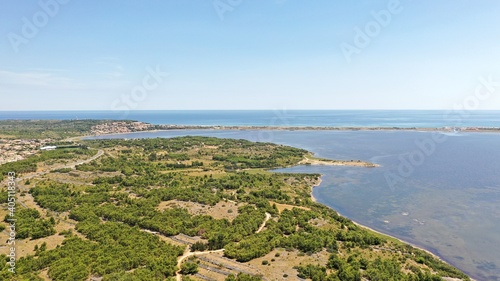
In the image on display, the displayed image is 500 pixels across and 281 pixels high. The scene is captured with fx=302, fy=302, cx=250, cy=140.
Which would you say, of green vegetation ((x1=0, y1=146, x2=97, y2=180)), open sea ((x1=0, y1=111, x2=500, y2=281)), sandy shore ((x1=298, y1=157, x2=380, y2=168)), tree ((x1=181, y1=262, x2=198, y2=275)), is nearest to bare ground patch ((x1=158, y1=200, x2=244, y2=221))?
tree ((x1=181, y1=262, x2=198, y2=275))

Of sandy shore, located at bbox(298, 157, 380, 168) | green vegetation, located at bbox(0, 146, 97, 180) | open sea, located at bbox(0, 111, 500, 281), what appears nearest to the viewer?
open sea, located at bbox(0, 111, 500, 281)

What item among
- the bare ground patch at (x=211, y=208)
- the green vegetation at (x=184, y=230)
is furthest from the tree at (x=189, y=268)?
the bare ground patch at (x=211, y=208)

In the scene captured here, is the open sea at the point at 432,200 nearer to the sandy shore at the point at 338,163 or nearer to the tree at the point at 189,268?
the sandy shore at the point at 338,163

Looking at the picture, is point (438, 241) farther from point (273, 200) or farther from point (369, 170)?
point (369, 170)

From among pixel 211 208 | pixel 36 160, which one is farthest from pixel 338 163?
pixel 36 160

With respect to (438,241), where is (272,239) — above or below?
above

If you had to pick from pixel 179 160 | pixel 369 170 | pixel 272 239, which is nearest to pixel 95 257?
pixel 272 239

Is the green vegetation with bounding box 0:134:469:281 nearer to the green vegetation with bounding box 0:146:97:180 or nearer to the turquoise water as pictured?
the turquoise water

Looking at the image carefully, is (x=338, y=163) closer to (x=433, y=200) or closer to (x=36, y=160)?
(x=433, y=200)

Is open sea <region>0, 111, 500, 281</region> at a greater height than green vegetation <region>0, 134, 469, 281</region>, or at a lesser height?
lesser
